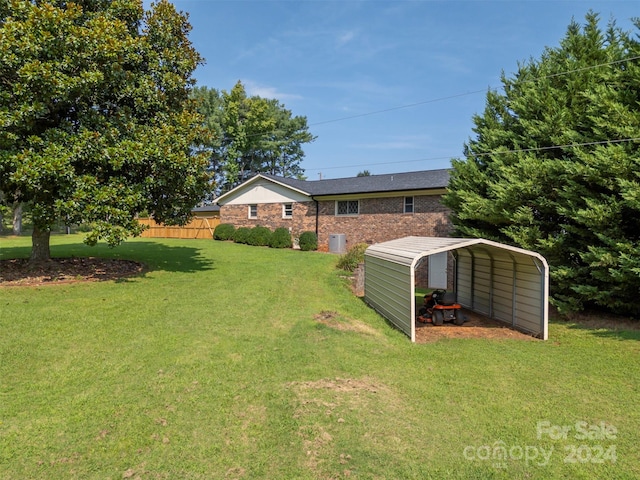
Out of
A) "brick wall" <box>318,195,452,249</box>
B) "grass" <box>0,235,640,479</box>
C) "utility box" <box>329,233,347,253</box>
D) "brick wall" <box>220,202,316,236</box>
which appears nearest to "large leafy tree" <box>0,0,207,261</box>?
"grass" <box>0,235,640,479</box>

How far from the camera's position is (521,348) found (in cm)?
750

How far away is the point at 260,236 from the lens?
2458 centimetres

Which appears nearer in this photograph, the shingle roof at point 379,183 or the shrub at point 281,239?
the shingle roof at point 379,183

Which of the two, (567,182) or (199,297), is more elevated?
(567,182)

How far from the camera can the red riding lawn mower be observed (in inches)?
370

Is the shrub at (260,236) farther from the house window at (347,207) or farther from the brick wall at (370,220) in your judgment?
the house window at (347,207)

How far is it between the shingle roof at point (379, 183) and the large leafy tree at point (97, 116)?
11469 mm

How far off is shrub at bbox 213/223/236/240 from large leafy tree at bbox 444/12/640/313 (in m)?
18.1

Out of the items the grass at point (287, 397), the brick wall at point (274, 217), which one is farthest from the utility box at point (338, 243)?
the grass at point (287, 397)

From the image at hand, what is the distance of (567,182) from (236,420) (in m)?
10.1

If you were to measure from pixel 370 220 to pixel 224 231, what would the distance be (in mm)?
11722

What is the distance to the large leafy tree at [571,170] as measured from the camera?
890 centimetres

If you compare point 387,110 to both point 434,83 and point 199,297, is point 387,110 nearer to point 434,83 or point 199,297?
point 434,83

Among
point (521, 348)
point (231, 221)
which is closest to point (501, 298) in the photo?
point (521, 348)
